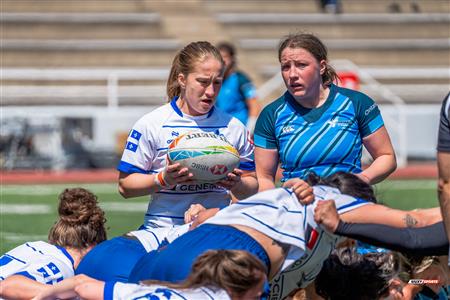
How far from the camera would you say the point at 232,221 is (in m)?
4.78

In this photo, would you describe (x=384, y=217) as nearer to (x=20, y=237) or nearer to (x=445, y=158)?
(x=445, y=158)

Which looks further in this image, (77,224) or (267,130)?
(267,130)

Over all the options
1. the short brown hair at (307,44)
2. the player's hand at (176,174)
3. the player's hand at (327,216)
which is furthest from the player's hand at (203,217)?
the short brown hair at (307,44)

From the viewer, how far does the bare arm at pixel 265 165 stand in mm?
5941

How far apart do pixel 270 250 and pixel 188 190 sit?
1.27 m

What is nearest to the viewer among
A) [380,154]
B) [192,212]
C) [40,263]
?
[40,263]

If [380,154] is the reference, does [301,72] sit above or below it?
above

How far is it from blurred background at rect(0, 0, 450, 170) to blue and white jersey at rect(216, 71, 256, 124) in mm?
6780

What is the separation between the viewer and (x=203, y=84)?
19.0 ft

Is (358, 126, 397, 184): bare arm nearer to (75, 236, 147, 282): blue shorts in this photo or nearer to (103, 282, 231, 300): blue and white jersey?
(75, 236, 147, 282): blue shorts

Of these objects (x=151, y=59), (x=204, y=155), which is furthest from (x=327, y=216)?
(x=151, y=59)

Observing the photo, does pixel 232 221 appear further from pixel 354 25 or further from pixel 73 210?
pixel 354 25

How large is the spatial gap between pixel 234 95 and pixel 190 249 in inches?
278

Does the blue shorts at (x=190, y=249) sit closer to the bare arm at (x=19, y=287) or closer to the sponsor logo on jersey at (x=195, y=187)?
the bare arm at (x=19, y=287)
